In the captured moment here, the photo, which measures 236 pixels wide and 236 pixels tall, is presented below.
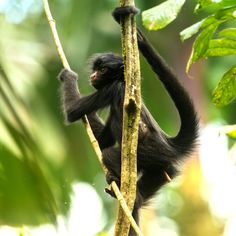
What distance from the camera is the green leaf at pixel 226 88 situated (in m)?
2.96

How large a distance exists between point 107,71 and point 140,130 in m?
0.76

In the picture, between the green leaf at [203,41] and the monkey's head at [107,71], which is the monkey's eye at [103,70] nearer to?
the monkey's head at [107,71]

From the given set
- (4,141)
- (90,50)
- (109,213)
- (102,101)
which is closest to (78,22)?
(90,50)

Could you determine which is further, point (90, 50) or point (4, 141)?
point (90, 50)

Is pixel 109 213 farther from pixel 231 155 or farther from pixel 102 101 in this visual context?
pixel 231 155

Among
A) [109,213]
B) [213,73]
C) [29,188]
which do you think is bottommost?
[109,213]

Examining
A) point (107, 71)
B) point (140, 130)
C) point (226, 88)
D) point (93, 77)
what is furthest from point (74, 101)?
point (226, 88)

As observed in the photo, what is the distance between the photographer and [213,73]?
15.2 m

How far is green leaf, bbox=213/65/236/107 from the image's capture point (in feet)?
9.71

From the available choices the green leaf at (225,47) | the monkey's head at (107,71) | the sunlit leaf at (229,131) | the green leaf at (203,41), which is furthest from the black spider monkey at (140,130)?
the sunlit leaf at (229,131)

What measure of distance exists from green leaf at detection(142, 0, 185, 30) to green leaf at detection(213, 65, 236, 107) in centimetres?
60

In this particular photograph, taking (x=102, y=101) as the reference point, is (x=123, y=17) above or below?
above

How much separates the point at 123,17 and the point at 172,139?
7.82 feet

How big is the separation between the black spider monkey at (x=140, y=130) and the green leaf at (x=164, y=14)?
2.09 meters
